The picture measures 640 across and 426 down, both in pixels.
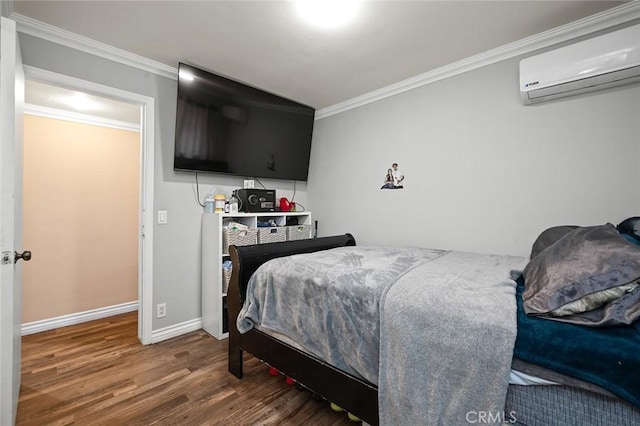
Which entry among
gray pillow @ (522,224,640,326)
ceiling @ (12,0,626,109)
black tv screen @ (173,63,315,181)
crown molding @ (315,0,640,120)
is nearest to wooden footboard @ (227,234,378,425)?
gray pillow @ (522,224,640,326)

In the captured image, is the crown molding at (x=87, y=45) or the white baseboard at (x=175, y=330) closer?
the crown molding at (x=87, y=45)

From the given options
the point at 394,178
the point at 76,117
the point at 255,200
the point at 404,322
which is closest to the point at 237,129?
the point at 255,200

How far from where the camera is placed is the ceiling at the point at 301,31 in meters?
1.69

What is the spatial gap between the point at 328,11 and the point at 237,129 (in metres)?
1.40

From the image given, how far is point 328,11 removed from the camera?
1716 millimetres

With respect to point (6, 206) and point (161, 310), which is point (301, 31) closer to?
point (6, 206)

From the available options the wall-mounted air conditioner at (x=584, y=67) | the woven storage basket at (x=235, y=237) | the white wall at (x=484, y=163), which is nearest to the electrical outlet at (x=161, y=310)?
the woven storage basket at (x=235, y=237)

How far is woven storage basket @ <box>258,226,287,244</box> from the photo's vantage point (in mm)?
2756

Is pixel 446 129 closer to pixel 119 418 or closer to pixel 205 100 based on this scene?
pixel 205 100

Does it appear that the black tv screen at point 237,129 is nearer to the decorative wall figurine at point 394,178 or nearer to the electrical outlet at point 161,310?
the decorative wall figurine at point 394,178

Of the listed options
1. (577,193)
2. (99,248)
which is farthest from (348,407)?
(99,248)

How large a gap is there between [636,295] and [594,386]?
0.30m

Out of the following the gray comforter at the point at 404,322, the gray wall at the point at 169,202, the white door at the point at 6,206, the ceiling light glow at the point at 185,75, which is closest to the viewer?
the gray comforter at the point at 404,322

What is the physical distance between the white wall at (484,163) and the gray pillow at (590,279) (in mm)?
1018
